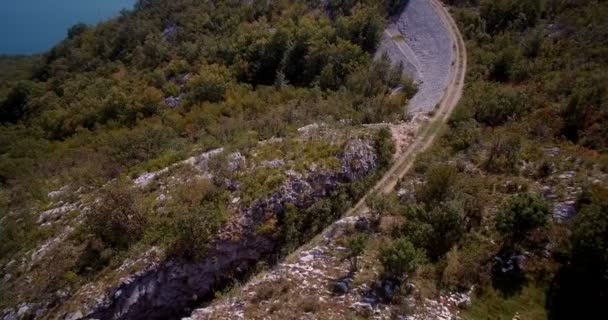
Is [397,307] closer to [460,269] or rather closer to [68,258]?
[460,269]

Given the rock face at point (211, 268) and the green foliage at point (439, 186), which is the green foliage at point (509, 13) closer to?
the green foliage at point (439, 186)

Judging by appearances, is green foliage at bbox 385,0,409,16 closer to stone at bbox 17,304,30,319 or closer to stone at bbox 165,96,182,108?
stone at bbox 165,96,182,108

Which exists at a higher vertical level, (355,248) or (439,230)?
(355,248)

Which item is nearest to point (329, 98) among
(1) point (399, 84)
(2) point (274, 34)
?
(1) point (399, 84)

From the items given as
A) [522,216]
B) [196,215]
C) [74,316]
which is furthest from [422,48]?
[74,316]

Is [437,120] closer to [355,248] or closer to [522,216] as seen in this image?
[522,216]

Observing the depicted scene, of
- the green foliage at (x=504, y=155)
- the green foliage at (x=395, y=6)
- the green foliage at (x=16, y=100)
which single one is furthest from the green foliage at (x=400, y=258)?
the green foliage at (x=16, y=100)

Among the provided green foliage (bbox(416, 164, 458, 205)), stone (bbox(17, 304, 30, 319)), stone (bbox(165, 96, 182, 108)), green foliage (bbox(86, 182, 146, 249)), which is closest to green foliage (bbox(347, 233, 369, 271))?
green foliage (bbox(416, 164, 458, 205))
